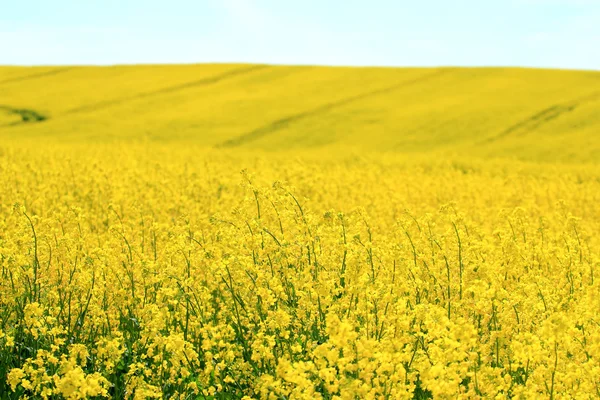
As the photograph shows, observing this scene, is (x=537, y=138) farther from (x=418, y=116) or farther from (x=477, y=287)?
(x=477, y=287)

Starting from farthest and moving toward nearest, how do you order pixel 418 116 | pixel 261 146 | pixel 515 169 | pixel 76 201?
pixel 418 116 → pixel 261 146 → pixel 515 169 → pixel 76 201

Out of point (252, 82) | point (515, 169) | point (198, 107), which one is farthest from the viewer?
point (252, 82)

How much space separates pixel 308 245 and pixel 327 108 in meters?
29.0

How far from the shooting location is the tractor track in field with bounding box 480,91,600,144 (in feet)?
92.7

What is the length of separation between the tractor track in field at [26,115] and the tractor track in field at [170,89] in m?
1.16

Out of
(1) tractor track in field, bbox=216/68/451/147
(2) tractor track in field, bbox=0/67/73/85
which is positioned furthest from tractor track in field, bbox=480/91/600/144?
(2) tractor track in field, bbox=0/67/73/85

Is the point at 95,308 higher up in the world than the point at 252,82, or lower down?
lower down

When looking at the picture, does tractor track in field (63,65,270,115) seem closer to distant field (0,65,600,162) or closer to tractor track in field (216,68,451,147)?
distant field (0,65,600,162)

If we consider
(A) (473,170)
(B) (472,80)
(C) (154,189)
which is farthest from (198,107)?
(C) (154,189)

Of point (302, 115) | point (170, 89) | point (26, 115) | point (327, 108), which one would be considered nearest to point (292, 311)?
point (302, 115)

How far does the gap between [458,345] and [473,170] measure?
1839cm

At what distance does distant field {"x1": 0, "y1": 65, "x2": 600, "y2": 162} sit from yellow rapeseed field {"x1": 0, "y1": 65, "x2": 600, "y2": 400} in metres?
0.17

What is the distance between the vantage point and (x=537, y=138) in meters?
26.9

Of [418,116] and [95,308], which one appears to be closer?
[95,308]
